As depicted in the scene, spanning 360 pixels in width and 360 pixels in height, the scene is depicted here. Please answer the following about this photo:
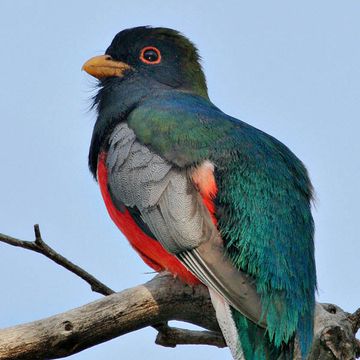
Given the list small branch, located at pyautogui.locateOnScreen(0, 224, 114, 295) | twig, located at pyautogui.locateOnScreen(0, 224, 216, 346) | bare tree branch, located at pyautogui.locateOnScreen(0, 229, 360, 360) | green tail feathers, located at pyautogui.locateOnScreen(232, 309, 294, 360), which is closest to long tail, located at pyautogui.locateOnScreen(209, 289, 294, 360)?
green tail feathers, located at pyautogui.locateOnScreen(232, 309, 294, 360)

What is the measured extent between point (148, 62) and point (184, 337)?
8.92 ft

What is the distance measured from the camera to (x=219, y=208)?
6.36 m

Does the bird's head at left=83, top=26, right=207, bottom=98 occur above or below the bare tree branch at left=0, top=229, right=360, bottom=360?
above

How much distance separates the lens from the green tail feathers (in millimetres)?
5812

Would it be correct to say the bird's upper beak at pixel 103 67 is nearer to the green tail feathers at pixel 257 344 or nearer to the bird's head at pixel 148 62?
the bird's head at pixel 148 62

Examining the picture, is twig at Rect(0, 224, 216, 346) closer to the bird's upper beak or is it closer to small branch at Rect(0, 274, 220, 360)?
small branch at Rect(0, 274, 220, 360)

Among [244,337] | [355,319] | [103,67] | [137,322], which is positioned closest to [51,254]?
[137,322]

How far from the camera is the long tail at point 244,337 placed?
18.9 feet

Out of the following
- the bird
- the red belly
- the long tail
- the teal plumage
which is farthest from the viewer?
the red belly

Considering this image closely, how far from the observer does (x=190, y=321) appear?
6.39m

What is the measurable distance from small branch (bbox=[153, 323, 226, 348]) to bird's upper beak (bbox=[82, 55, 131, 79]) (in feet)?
8.53

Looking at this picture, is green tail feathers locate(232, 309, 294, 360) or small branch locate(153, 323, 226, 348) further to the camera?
small branch locate(153, 323, 226, 348)

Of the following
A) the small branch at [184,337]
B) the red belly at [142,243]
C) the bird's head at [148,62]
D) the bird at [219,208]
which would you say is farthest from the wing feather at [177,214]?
the bird's head at [148,62]

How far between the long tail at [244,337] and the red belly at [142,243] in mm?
488
